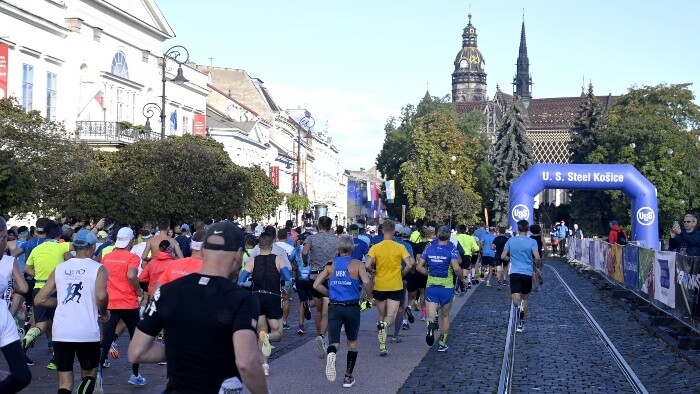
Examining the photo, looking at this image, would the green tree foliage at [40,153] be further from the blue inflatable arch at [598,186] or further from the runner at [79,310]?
the runner at [79,310]

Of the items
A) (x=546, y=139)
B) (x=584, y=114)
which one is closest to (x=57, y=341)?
(x=584, y=114)

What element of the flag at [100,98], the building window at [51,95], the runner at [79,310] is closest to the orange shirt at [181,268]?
the runner at [79,310]

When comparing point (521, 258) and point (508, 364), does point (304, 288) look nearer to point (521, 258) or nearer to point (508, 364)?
point (521, 258)

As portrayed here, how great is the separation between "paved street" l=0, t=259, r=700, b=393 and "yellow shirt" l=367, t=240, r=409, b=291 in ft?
3.28

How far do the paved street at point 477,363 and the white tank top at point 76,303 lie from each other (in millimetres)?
3083

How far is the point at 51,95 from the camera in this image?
54.7 meters

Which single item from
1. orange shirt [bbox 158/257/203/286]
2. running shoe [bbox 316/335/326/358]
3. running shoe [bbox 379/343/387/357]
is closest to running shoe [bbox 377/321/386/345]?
running shoe [bbox 379/343/387/357]

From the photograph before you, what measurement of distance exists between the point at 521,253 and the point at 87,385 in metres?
10.7

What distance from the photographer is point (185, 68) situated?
75875 millimetres

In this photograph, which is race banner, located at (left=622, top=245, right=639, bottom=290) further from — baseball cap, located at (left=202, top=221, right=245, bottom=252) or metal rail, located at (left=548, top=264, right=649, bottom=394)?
baseball cap, located at (left=202, top=221, right=245, bottom=252)

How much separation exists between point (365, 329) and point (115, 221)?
20.4 metres

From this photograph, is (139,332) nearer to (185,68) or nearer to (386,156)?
(185,68)

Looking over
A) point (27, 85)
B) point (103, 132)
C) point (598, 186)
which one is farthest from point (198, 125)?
point (598, 186)

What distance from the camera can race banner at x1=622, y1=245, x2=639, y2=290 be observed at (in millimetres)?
27172
